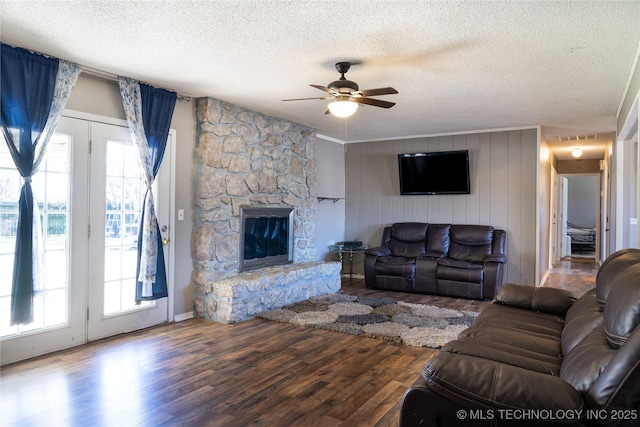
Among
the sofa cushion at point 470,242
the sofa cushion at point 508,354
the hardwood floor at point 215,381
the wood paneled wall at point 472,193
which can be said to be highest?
the wood paneled wall at point 472,193

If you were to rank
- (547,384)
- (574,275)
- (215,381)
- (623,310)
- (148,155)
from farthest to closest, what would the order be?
(574,275) < (148,155) < (215,381) < (623,310) < (547,384)

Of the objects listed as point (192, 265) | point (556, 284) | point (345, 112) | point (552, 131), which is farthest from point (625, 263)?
point (556, 284)

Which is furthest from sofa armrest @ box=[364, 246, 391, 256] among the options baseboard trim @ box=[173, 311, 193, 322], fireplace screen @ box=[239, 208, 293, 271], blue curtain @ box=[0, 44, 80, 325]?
blue curtain @ box=[0, 44, 80, 325]

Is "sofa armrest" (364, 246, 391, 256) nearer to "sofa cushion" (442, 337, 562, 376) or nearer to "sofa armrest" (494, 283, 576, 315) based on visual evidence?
"sofa armrest" (494, 283, 576, 315)

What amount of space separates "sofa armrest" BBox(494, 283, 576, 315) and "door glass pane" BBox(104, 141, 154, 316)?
3286mm

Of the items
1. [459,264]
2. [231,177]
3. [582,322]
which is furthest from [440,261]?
[582,322]

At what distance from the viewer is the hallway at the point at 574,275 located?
667 cm

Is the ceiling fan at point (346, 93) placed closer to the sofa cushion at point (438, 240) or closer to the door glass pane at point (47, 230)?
the door glass pane at point (47, 230)

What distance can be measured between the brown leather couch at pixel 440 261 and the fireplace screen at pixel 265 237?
1.42m

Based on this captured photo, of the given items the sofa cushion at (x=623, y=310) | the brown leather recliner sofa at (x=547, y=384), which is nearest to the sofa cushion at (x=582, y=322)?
the brown leather recliner sofa at (x=547, y=384)

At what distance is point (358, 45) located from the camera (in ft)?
10.0

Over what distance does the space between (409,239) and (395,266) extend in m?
0.64

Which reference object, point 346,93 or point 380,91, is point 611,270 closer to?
point 380,91

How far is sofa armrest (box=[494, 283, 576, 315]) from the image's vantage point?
2.93 m
